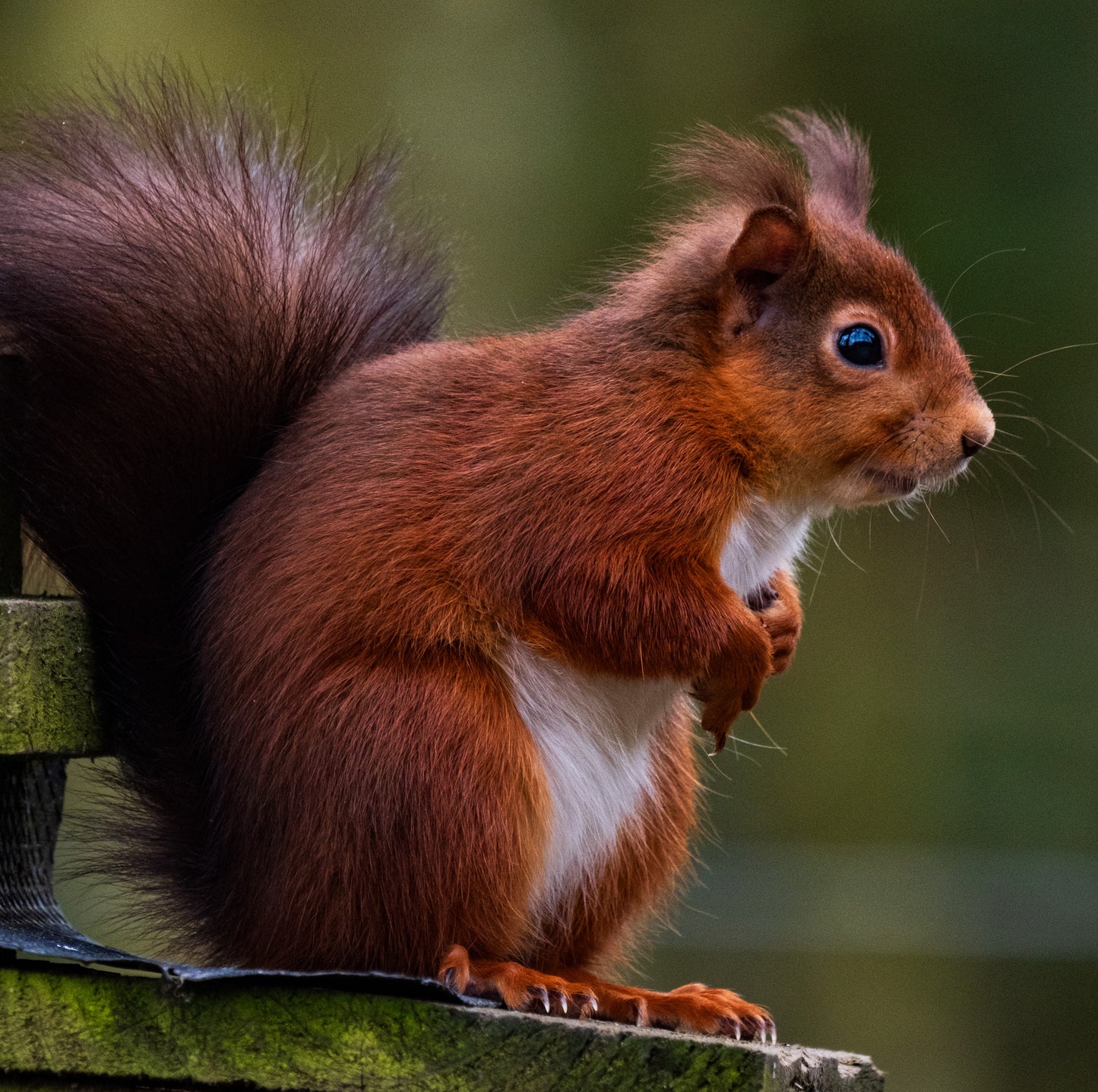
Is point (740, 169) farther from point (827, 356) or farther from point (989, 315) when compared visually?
point (989, 315)

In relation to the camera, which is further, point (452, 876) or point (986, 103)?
point (986, 103)

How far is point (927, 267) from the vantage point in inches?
165

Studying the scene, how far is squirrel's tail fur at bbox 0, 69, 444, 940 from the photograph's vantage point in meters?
1.35

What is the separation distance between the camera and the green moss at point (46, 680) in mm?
1238

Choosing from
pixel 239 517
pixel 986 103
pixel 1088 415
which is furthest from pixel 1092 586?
pixel 239 517

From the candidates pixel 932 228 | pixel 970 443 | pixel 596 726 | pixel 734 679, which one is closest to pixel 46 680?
pixel 596 726

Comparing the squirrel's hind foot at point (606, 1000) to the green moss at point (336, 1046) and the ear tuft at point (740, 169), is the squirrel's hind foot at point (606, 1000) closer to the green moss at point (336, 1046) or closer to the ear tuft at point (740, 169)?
the green moss at point (336, 1046)

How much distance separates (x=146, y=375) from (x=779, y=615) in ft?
2.07

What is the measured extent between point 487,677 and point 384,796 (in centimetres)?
13

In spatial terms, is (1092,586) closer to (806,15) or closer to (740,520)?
(806,15)

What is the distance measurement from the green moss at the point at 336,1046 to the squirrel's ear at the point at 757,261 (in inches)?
25.2

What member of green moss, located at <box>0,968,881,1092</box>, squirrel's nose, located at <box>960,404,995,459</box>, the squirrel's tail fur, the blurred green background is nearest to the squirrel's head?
squirrel's nose, located at <box>960,404,995,459</box>

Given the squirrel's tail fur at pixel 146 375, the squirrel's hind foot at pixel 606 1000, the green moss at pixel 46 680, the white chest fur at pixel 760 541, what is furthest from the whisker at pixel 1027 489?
the green moss at pixel 46 680

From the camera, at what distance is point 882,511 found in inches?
153
